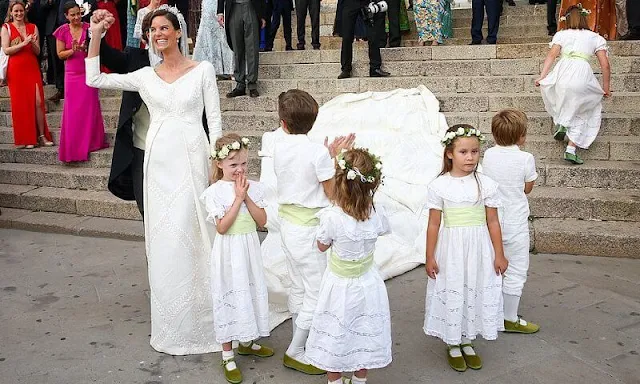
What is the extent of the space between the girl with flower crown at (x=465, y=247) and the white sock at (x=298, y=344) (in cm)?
75

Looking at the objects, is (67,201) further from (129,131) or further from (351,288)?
(351,288)

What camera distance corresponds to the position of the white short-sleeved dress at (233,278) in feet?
12.3

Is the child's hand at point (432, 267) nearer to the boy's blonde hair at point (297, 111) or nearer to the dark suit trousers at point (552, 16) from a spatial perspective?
the boy's blonde hair at point (297, 111)

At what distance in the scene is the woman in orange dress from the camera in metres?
9.09

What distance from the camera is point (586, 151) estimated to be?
265 inches

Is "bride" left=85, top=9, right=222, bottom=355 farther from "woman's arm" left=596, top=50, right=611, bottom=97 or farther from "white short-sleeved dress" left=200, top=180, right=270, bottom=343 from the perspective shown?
"woman's arm" left=596, top=50, right=611, bottom=97

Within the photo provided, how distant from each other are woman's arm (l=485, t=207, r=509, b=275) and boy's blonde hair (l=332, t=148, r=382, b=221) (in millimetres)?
771

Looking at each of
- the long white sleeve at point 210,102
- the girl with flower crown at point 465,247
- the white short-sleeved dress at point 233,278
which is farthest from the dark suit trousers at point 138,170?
the girl with flower crown at point 465,247

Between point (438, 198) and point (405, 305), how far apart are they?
51.2 inches

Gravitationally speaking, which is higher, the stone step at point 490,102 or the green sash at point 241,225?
the stone step at point 490,102

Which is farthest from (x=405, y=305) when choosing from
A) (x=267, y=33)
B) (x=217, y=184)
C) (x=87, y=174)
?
(x=267, y=33)

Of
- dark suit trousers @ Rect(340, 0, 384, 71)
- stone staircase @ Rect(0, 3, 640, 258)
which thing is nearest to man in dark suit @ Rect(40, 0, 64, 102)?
stone staircase @ Rect(0, 3, 640, 258)

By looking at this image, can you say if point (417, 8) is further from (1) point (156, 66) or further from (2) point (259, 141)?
(1) point (156, 66)

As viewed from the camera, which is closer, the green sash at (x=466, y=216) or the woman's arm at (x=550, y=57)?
the green sash at (x=466, y=216)
